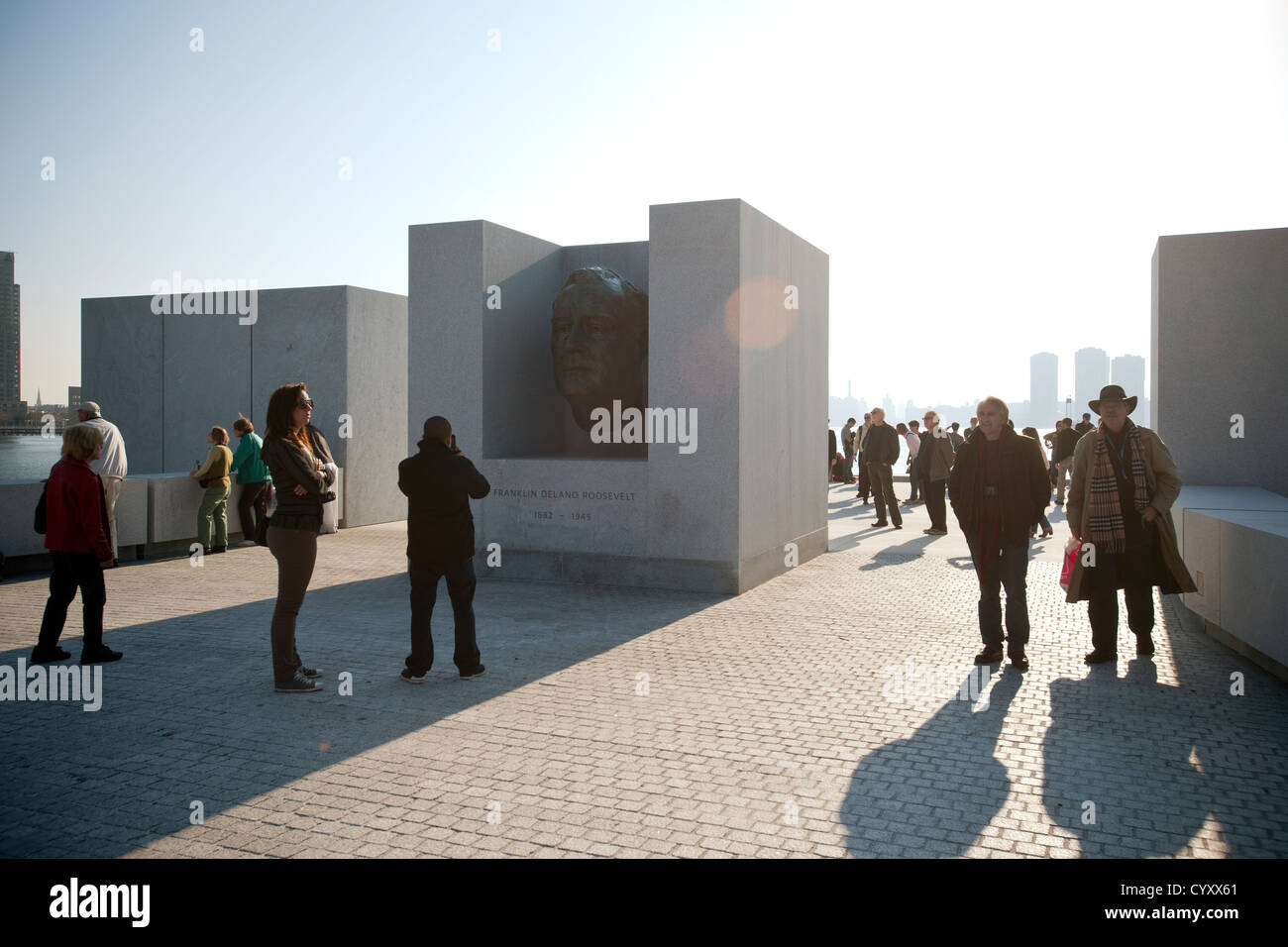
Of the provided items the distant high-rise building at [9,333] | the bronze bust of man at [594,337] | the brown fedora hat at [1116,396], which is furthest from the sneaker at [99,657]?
the distant high-rise building at [9,333]

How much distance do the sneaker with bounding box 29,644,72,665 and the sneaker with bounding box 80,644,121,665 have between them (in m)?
0.14

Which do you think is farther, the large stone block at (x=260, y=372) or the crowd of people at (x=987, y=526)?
the large stone block at (x=260, y=372)

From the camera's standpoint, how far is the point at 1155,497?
655cm

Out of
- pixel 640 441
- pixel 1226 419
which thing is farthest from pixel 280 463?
pixel 1226 419

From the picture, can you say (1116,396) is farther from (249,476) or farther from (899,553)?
(249,476)

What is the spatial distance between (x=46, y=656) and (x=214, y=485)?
20.4 ft

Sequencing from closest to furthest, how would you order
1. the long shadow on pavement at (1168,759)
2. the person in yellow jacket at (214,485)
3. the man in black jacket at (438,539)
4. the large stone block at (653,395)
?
the long shadow on pavement at (1168,759), the man in black jacket at (438,539), the large stone block at (653,395), the person in yellow jacket at (214,485)

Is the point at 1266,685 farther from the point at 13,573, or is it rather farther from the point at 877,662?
the point at 13,573

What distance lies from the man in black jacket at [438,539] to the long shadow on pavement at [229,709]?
22 centimetres

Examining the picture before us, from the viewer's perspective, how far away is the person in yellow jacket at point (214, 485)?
40.5ft

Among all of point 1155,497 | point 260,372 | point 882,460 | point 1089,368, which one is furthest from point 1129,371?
point 1155,497

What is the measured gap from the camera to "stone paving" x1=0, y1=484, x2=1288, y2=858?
3859 mm

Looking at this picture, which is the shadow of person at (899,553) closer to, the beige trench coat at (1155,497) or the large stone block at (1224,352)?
the large stone block at (1224,352)
